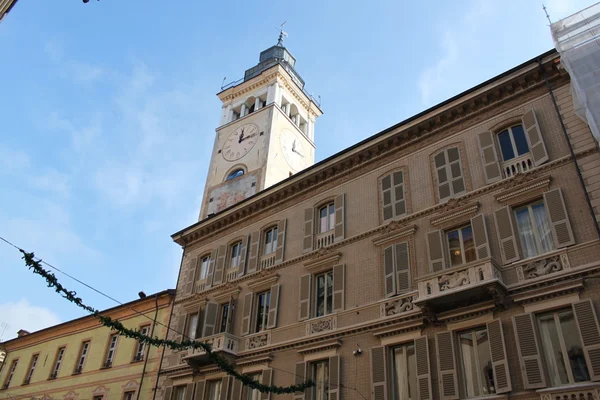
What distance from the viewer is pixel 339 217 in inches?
794

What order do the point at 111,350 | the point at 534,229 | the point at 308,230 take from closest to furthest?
the point at 534,229 < the point at 308,230 < the point at 111,350

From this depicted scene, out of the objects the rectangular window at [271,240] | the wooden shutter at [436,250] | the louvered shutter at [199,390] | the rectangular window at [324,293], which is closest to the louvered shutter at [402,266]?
the wooden shutter at [436,250]

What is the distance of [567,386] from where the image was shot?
12.1 m

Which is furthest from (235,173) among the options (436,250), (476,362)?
(476,362)

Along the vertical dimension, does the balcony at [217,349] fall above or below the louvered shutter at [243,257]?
below

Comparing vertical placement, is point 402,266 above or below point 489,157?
below

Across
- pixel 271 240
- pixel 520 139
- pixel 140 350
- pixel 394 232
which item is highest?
pixel 520 139

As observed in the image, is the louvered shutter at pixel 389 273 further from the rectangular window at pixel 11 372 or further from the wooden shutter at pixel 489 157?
the rectangular window at pixel 11 372

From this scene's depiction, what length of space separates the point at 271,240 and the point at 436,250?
856cm

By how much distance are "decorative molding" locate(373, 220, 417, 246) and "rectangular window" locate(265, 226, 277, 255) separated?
5620 mm

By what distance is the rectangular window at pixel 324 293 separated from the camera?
18656mm

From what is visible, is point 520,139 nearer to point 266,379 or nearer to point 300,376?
point 300,376

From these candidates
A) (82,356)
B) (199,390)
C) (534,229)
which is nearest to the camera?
(534,229)

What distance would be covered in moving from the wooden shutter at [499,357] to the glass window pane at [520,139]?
5.78 meters
